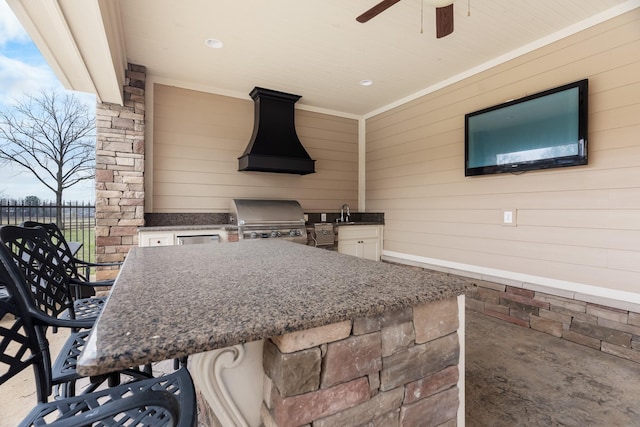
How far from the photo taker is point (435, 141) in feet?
11.9

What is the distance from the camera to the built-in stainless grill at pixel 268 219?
3.52 m

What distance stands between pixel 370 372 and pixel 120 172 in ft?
11.0

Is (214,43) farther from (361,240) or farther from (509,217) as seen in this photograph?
(509,217)

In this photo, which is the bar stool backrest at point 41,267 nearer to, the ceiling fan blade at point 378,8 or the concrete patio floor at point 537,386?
the concrete patio floor at point 537,386

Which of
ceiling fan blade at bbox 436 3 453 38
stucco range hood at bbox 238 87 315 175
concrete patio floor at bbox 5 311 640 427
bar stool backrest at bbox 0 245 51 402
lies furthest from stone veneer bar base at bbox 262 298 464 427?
stucco range hood at bbox 238 87 315 175

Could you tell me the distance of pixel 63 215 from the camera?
4.05 metres

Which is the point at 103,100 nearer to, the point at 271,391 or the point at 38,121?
the point at 38,121

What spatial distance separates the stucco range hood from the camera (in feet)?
12.4

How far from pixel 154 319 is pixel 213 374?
0.68ft

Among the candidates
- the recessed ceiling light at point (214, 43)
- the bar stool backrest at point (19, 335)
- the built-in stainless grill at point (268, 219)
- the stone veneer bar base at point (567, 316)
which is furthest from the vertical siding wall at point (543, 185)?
the bar stool backrest at point (19, 335)

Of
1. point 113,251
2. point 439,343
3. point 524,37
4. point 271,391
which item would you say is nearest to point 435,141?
point 524,37

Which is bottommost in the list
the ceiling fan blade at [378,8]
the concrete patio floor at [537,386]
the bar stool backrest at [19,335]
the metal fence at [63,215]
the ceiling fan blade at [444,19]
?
the concrete patio floor at [537,386]

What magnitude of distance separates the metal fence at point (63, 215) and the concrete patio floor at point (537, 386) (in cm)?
179

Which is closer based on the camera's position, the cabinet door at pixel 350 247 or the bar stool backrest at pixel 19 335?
the bar stool backrest at pixel 19 335
